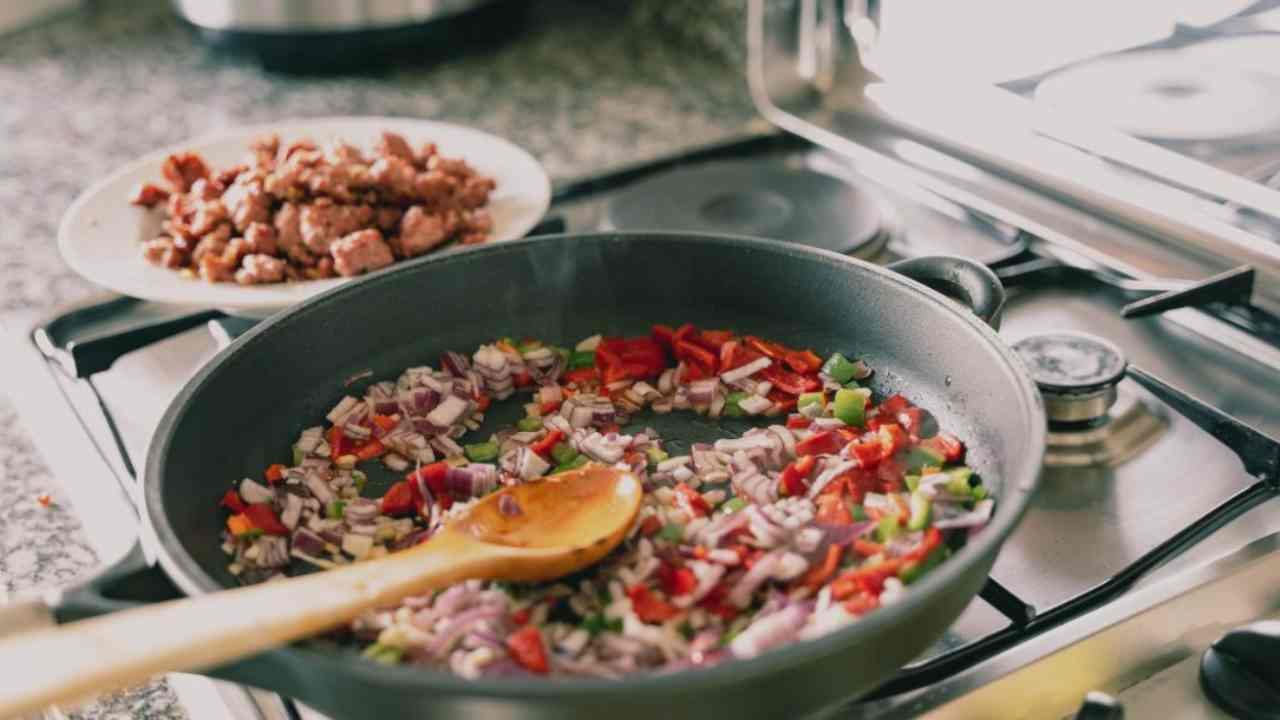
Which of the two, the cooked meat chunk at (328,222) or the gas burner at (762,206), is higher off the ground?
the cooked meat chunk at (328,222)

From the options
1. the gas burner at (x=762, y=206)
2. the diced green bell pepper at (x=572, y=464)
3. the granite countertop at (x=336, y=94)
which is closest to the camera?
the diced green bell pepper at (x=572, y=464)

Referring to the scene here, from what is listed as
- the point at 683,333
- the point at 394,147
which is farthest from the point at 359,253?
the point at 683,333

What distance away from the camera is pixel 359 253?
0.96m

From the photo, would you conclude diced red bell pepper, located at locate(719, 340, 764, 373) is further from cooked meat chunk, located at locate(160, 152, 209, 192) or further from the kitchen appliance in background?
the kitchen appliance in background

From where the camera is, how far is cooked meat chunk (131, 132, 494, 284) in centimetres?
97

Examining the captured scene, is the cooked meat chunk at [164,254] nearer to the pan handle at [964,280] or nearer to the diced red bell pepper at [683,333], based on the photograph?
the diced red bell pepper at [683,333]

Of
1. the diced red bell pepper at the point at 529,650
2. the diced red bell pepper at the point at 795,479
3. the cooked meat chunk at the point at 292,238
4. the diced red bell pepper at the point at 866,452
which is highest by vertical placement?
the cooked meat chunk at the point at 292,238

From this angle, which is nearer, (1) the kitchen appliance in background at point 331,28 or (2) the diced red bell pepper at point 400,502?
(2) the diced red bell pepper at point 400,502

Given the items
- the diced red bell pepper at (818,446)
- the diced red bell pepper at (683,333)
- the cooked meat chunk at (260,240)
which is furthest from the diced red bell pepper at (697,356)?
the cooked meat chunk at (260,240)

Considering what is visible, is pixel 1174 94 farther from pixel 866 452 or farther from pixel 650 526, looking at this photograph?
pixel 650 526

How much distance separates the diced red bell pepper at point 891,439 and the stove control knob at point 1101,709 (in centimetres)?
22

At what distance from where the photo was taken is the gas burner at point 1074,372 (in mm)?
823

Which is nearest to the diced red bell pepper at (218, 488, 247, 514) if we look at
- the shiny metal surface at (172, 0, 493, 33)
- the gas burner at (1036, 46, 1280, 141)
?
the gas burner at (1036, 46, 1280, 141)

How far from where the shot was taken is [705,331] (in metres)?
0.90
